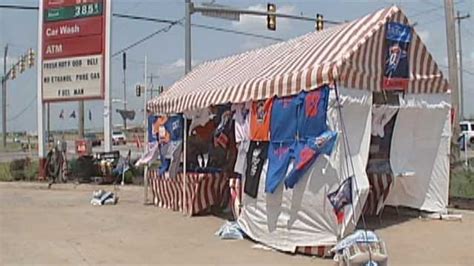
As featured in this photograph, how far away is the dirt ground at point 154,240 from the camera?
9.07m

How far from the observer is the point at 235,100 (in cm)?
1122

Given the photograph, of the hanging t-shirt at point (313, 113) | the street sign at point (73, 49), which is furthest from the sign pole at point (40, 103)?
the hanging t-shirt at point (313, 113)

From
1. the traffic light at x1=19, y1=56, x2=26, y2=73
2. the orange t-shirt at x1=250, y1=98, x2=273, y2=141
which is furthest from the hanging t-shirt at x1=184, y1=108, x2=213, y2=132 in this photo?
the traffic light at x1=19, y1=56, x2=26, y2=73

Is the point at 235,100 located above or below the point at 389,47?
below

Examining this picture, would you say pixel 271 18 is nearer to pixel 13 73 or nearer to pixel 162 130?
pixel 162 130

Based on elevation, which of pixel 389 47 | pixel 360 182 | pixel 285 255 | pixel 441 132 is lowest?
pixel 285 255

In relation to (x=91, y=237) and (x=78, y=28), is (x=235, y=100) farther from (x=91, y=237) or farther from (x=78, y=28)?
(x=78, y=28)

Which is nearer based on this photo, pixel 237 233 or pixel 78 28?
pixel 237 233

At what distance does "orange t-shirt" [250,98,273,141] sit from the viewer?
10.2m

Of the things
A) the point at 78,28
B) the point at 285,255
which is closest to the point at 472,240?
the point at 285,255

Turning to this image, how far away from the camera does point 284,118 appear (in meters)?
9.77

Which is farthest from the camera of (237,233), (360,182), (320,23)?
(320,23)

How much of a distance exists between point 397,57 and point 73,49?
42.3ft

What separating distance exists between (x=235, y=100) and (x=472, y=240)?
439 centimetres
